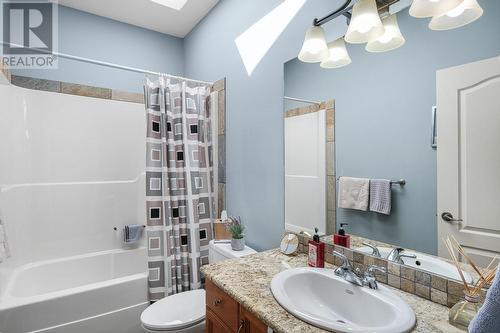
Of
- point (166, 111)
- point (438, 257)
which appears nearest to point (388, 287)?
point (438, 257)

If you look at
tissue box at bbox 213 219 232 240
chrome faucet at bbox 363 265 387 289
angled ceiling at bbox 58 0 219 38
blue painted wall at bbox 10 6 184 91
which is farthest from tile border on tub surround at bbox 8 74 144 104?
chrome faucet at bbox 363 265 387 289

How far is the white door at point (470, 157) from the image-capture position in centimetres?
87

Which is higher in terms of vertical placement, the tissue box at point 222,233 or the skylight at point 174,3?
the skylight at point 174,3

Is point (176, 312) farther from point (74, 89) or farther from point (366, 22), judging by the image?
point (74, 89)

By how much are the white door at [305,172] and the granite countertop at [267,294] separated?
8.5 inches

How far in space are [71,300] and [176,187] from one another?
0.95 meters

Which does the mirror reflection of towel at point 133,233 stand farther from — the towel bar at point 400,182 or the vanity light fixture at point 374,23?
the towel bar at point 400,182

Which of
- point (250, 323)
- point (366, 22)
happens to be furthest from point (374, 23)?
point (250, 323)

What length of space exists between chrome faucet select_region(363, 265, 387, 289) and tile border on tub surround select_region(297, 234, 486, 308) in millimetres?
31

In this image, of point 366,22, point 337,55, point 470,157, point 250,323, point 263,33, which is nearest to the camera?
point 470,157

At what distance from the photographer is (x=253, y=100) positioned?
6.31ft

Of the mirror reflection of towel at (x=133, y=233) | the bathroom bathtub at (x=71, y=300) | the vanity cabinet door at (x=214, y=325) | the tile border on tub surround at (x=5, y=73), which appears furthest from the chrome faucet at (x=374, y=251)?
the tile border on tub surround at (x=5, y=73)

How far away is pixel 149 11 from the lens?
8.21ft

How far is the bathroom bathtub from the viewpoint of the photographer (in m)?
1.58
